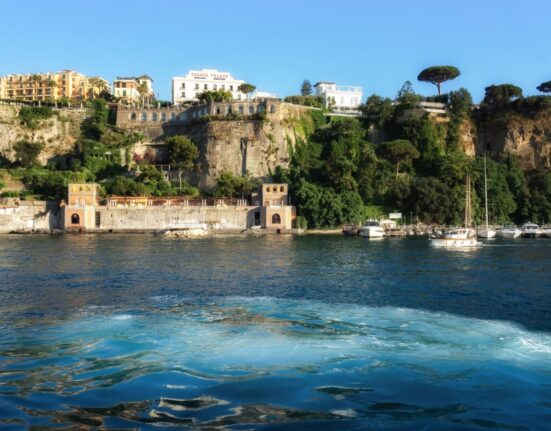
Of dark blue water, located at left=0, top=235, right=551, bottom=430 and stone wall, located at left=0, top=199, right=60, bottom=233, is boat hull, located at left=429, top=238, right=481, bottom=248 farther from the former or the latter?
stone wall, located at left=0, top=199, right=60, bottom=233

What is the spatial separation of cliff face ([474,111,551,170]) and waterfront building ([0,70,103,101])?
6949 cm

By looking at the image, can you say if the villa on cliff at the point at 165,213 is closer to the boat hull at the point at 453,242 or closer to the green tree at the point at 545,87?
the boat hull at the point at 453,242

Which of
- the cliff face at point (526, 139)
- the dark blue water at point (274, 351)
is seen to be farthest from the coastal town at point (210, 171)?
the dark blue water at point (274, 351)

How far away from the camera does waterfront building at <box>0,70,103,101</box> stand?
316 ft

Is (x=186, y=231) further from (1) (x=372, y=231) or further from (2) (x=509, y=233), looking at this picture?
(2) (x=509, y=233)

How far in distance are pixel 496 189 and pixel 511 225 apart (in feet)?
15.2

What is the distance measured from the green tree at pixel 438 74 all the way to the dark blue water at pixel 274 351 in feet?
197

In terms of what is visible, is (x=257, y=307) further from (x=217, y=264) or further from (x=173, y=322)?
(x=217, y=264)

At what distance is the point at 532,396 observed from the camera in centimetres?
871

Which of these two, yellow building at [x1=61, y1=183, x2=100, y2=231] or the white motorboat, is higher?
yellow building at [x1=61, y1=183, x2=100, y2=231]

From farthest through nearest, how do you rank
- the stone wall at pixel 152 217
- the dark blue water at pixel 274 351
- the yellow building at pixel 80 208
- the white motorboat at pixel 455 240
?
the stone wall at pixel 152 217 < the yellow building at pixel 80 208 < the white motorboat at pixel 455 240 < the dark blue water at pixel 274 351

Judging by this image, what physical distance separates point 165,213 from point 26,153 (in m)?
22.3

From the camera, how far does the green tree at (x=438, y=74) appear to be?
7756 cm

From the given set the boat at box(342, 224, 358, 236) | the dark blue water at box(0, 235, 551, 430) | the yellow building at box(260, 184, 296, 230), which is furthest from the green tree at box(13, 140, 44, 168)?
the dark blue water at box(0, 235, 551, 430)
